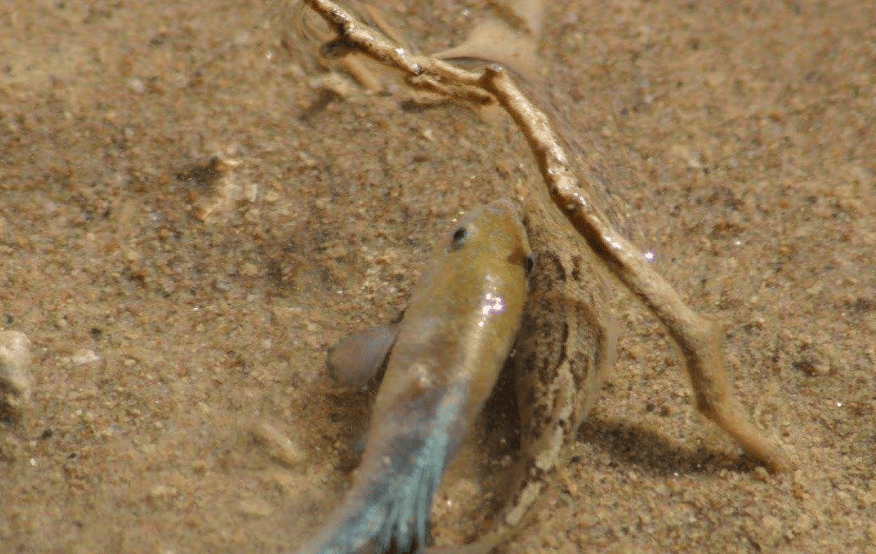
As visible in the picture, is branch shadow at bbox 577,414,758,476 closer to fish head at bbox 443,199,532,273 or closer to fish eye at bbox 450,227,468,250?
fish head at bbox 443,199,532,273

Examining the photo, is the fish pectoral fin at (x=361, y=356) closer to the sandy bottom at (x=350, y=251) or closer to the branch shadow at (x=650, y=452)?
the sandy bottom at (x=350, y=251)

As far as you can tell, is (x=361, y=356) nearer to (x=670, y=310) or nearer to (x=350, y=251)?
(x=350, y=251)

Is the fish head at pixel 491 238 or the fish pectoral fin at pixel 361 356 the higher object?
the fish head at pixel 491 238

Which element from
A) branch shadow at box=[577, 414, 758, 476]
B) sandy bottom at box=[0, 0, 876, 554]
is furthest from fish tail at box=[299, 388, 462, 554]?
branch shadow at box=[577, 414, 758, 476]

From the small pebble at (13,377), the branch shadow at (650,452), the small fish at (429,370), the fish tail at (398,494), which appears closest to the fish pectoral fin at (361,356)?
the small fish at (429,370)

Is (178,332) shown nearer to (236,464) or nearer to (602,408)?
(236,464)

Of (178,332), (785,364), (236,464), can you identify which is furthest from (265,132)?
(785,364)

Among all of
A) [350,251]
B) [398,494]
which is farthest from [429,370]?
[350,251]
